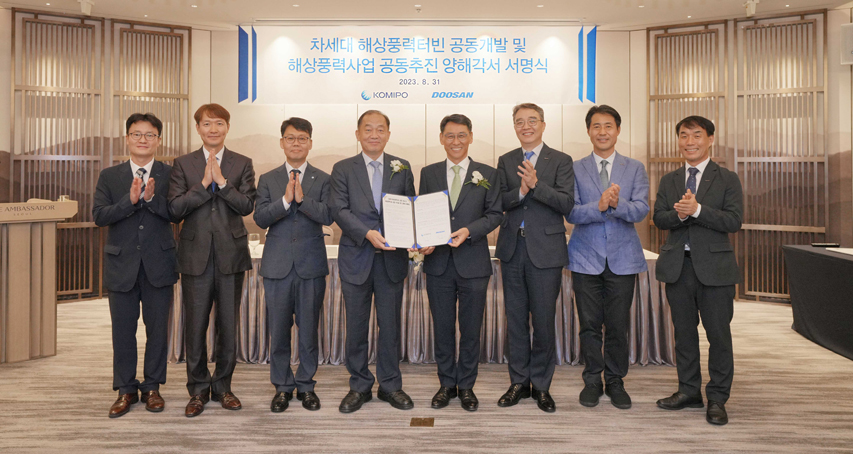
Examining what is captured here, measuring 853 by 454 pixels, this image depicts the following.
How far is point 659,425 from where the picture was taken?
10.6 feet

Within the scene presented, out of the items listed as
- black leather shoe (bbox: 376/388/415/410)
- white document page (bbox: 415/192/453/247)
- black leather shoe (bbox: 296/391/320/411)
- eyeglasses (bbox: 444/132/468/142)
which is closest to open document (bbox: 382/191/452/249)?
white document page (bbox: 415/192/453/247)

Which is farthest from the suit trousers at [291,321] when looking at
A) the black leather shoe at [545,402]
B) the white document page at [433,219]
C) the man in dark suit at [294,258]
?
the black leather shoe at [545,402]

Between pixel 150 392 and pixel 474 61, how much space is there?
5.25 m

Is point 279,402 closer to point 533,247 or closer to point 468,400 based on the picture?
point 468,400

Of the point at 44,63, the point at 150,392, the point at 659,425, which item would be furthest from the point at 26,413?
the point at 44,63

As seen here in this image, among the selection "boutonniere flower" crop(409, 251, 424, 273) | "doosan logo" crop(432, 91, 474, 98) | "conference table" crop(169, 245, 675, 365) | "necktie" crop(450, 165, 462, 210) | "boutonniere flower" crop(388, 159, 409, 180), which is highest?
"doosan logo" crop(432, 91, 474, 98)

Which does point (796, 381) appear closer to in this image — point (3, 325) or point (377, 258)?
point (377, 258)

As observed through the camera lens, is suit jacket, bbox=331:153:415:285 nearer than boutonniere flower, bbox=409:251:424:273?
Yes

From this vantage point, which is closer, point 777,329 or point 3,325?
point 3,325

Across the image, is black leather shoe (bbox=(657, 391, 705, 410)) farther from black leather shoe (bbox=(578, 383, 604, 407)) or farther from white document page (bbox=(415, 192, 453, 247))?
white document page (bbox=(415, 192, 453, 247))

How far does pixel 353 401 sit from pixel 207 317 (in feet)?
3.38

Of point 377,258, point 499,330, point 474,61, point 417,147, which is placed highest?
point 474,61

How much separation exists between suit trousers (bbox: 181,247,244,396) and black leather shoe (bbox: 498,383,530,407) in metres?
1.70

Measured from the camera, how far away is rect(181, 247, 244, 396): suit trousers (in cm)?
339
